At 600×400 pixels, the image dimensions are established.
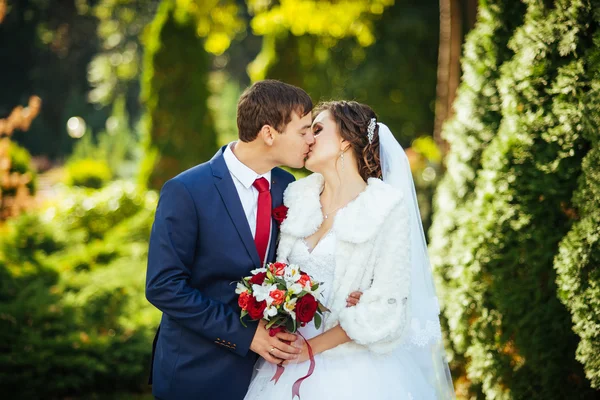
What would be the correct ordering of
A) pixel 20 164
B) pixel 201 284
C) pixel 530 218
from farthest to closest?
pixel 20 164 < pixel 530 218 < pixel 201 284

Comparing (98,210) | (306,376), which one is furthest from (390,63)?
(306,376)

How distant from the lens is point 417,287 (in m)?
3.26

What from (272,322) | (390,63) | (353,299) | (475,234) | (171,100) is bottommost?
(272,322)

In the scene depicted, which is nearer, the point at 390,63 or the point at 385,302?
the point at 385,302

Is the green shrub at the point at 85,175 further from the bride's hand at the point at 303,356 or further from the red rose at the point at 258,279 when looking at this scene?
the red rose at the point at 258,279

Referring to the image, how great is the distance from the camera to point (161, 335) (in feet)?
10.1

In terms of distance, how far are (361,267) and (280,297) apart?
0.55 metres

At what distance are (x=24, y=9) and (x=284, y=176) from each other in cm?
3389

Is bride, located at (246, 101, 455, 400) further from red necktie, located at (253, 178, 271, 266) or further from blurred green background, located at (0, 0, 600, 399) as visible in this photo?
blurred green background, located at (0, 0, 600, 399)

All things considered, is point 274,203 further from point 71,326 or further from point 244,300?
point 71,326

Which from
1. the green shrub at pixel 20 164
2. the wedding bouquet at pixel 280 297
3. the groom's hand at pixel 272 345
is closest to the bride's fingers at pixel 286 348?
the groom's hand at pixel 272 345

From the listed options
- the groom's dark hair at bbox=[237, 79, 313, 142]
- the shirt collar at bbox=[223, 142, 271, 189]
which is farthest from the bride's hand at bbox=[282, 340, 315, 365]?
the groom's dark hair at bbox=[237, 79, 313, 142]

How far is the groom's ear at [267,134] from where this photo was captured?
3074 mm

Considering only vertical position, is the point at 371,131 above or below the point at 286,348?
above
